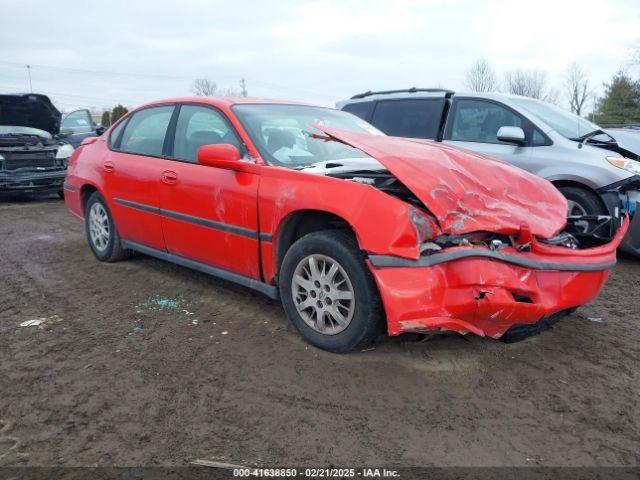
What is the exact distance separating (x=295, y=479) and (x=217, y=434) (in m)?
0.49

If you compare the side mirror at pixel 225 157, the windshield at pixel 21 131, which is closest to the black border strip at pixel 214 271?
the side mirror at pixel 225 157

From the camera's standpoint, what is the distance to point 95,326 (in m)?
3.72

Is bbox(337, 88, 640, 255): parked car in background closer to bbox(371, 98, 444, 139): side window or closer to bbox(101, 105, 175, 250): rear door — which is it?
bbox(371, 98, 444, 139): side window

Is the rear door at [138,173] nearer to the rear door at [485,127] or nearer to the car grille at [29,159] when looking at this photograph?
the rear door at [485,127]

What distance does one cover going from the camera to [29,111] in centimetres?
1000

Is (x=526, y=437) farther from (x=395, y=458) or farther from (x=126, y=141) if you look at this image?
(x=126, y=141)

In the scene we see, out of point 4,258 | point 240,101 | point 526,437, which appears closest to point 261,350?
point 526,437

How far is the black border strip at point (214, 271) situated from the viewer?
3.60 meters

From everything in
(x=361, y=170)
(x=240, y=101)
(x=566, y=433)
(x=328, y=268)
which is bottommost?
(x=566, y=433)

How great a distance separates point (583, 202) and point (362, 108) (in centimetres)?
339

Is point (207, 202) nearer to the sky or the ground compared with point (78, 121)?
nearer to the ground

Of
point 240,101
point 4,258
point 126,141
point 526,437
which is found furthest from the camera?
point 4,258

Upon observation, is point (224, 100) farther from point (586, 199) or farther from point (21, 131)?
point (21, 131)

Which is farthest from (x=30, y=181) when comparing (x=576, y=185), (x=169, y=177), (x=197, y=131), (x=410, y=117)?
(x=576, y=185)
